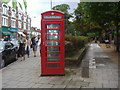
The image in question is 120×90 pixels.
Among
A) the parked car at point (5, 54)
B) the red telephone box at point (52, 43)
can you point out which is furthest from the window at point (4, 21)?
the red telephone box at point (52, 43)

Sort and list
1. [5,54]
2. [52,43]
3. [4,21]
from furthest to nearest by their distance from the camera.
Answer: [4,21], [5,54], [52,43]

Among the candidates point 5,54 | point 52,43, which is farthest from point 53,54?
point 5,54

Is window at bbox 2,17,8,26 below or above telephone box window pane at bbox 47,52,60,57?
above

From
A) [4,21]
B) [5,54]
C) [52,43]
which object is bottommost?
[5,54]

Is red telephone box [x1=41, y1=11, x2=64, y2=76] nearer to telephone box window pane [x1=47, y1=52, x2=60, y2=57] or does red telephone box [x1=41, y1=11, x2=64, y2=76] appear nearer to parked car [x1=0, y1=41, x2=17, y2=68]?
telephone box window pane [x1=47, y1=52, x2=60, y2=57]

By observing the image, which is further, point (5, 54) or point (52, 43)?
point (5, 54)

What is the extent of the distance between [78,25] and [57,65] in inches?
1282

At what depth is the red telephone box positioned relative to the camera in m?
6.78

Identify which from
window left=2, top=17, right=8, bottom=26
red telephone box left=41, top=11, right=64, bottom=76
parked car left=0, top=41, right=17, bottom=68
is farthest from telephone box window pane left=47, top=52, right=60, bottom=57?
window left=2, top=17, right=8, bottom=26

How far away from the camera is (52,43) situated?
6.91 metres

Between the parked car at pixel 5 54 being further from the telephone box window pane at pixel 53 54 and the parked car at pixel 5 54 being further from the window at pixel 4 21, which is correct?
the window at pixel 4 21

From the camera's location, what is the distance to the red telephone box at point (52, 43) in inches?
267

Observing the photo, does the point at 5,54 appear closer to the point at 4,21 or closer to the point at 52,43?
the point at 52,43

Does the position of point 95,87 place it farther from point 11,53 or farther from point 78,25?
point 78,25
